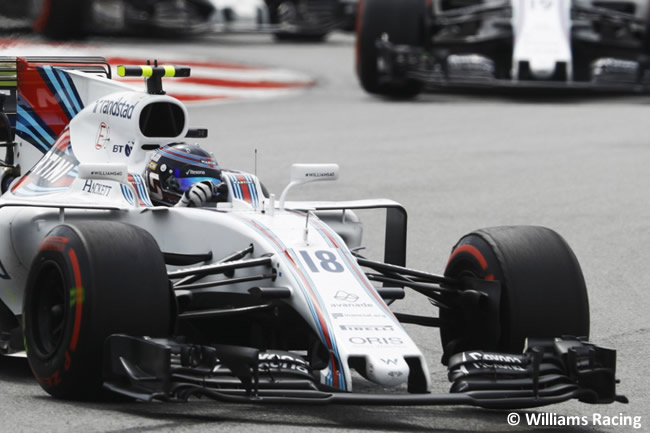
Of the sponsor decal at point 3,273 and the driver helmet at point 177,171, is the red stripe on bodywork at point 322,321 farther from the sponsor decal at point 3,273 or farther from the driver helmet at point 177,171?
the sponsor decal at point 3,273

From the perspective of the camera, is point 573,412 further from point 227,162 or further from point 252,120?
point 252,120

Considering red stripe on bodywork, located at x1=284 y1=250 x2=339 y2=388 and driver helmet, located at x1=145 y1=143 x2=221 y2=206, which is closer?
red stripe on bodywork, located at x1=284 y1=250 x2=339 y2=388

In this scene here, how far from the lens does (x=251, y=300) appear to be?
615 cm

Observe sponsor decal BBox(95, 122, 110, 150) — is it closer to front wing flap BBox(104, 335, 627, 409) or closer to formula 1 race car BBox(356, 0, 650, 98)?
front wing flap BBox(104, 335, 627, 409)

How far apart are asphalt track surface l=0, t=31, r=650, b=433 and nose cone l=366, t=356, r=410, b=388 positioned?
255 mm

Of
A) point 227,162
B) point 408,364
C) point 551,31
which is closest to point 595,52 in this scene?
point 551,31

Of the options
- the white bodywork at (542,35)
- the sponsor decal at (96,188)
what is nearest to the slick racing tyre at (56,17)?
the white bodywork at (542,35)

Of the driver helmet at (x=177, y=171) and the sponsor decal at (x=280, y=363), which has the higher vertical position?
the driver helmet at (x=177, y=171)

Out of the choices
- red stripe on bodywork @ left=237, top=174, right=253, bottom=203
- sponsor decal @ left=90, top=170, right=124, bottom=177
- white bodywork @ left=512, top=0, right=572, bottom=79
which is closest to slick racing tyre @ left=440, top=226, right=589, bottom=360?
red stripe on bodywork @ left=237, top=174, right=253, bottom=203

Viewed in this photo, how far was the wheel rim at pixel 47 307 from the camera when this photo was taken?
237 inches

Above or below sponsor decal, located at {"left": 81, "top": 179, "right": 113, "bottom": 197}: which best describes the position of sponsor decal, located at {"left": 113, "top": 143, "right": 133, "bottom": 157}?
above

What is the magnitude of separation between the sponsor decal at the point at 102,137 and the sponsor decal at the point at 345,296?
2142mm

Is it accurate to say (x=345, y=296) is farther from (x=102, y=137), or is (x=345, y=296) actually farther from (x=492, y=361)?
(x=102, y=137)

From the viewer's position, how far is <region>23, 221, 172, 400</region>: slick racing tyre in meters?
5.69
